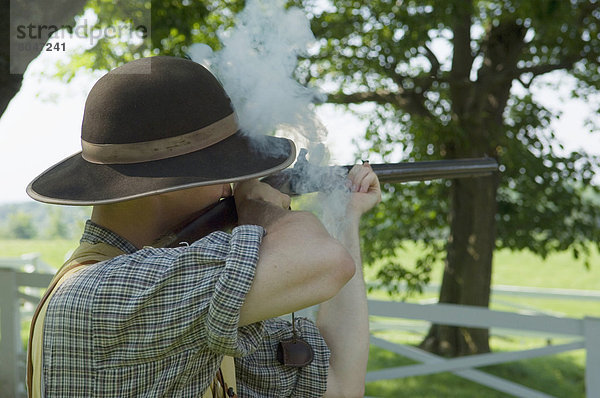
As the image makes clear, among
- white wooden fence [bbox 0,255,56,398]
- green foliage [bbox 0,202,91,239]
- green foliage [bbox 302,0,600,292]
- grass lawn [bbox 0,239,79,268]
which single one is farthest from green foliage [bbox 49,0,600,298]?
green foliage [bbox 0,202,91,239]

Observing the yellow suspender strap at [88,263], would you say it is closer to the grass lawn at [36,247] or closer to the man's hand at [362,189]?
the man's hand at [362,189]

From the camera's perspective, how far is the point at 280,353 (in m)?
2.00

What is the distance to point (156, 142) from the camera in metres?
1.66

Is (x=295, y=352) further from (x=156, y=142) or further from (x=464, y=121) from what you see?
(x=464, y=121)

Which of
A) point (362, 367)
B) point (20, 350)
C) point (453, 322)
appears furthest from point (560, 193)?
point (362, 367)

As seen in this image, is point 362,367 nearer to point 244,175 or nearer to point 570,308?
point 244,175

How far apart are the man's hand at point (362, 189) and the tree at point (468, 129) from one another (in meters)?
5.91

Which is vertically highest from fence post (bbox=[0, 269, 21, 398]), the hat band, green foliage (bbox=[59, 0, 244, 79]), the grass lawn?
green foliage (bbox=[59, 0, 244, 79])

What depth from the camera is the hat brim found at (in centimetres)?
161

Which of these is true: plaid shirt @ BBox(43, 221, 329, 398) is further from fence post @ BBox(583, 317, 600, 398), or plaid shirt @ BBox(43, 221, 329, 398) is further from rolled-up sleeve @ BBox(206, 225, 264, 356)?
fence post @ BBox(583, 317, 600, 398)

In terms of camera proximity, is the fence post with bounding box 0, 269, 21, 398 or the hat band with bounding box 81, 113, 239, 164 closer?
the hat band with bounding box 81, 113, 239, 164

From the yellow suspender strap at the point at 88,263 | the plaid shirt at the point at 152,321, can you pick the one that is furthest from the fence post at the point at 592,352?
the plaid shirt at the point at 152,321

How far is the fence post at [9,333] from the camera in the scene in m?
6.25

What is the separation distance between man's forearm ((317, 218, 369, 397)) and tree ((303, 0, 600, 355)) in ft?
20.2
